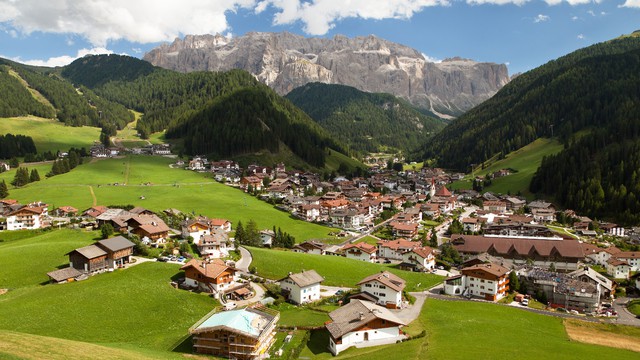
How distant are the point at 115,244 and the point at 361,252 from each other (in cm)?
4619

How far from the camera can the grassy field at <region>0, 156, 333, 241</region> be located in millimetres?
109375

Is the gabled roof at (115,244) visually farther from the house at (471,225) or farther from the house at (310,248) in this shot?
the house at (471,225)

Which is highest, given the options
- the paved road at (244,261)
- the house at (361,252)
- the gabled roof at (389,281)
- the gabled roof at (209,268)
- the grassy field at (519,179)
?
the grassy field at (519,179)

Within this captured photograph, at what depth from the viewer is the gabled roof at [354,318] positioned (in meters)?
41.6

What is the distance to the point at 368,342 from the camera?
140ft

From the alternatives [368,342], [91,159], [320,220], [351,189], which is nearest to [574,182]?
[351,189]

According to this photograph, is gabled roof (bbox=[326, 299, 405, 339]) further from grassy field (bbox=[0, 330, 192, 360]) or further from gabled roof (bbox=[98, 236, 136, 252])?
gabled roof (bbox=[98, 236, 136, 252])

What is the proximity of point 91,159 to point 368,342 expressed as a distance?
17049cm

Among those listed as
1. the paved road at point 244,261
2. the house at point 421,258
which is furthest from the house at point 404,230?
the paved road at point 244,261

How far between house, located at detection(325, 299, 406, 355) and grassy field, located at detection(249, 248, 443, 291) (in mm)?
20663

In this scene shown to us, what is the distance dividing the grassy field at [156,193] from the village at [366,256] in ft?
24.6

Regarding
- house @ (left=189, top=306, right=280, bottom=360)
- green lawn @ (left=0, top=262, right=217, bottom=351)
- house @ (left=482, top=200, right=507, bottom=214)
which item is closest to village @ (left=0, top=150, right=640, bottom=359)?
house @ (left=189, top=306, right=280, bottom=360)

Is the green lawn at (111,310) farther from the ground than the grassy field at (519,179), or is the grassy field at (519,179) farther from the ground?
the grassy field at (519,179)

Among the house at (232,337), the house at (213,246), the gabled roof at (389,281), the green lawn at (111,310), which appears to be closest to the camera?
the house at (232,337)
